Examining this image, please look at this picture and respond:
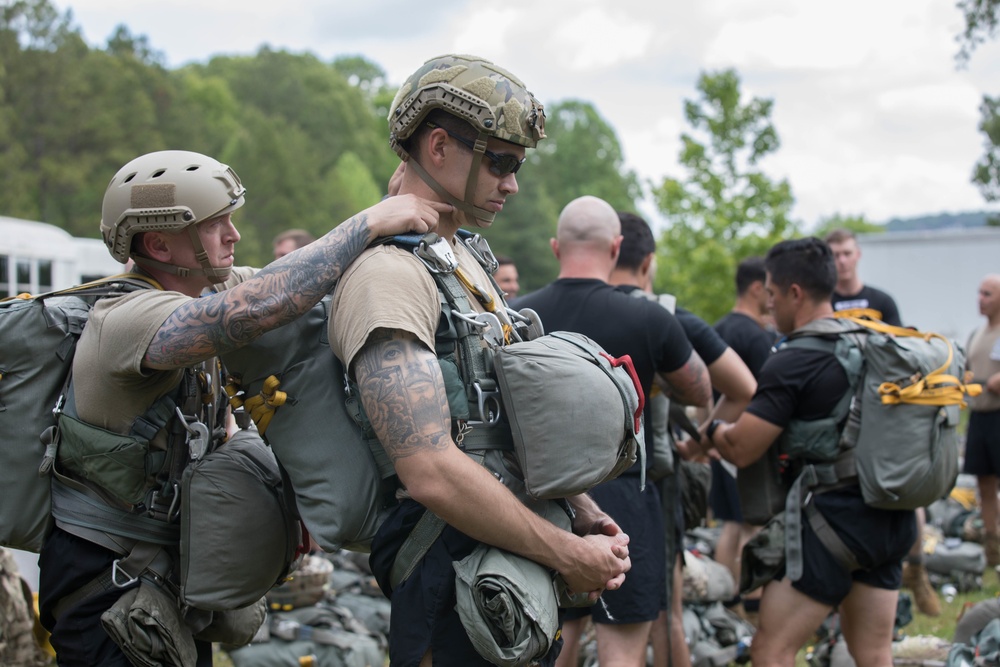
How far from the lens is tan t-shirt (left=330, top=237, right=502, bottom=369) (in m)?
2.51

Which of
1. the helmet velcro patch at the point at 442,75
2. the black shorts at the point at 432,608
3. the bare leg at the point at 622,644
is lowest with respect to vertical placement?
the bare leg at the point at 622,644

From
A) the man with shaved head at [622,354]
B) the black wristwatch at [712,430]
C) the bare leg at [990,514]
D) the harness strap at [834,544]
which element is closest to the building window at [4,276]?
the man with shaved head at [622,354]

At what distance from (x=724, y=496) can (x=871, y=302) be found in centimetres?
223

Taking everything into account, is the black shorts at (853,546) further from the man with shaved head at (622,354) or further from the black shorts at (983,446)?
the black shorts at (983,446)

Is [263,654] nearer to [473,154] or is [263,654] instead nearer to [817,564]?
[817,564]

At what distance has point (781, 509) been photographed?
5262 mm

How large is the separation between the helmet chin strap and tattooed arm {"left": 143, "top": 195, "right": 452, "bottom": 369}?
208 mm

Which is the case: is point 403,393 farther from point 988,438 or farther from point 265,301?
point 988,438

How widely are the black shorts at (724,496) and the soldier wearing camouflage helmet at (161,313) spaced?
539cm

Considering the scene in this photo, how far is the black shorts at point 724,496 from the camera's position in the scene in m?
7.97

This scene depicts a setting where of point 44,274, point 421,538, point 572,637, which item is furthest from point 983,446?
point 44,274

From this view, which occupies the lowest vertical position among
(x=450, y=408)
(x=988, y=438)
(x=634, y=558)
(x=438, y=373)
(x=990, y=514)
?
(x=990, y=514)

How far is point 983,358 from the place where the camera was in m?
9.84

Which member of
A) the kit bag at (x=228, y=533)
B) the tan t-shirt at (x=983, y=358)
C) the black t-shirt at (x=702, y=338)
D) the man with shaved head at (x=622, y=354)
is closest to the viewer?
the kit bag at (x=228, y=533)
